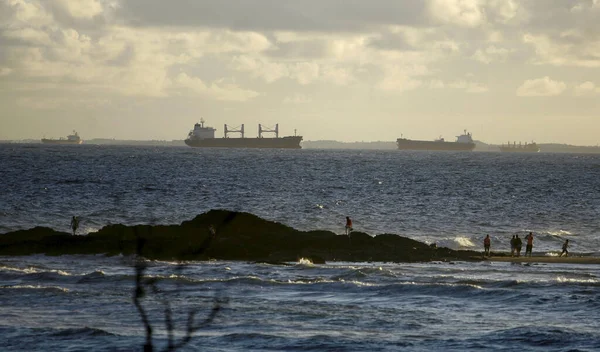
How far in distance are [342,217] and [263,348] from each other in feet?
158

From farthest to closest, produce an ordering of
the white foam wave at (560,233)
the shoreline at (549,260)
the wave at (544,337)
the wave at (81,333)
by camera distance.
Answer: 1. the white foam wave at (560,233)
2. the shoreline at (549,260)
3. the wave at (81,333)
4. the wave at (544,337)

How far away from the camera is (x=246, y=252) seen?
44.4m

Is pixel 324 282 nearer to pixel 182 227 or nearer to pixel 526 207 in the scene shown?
pixel 182 227

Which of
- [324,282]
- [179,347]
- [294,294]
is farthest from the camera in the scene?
[324,282]

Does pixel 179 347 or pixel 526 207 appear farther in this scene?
pixel 526 207

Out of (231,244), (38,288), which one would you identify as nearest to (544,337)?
(38,288)

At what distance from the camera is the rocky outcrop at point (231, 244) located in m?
44.0

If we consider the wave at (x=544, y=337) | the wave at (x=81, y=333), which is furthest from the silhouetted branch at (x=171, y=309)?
the wave at (x=544, y=337)

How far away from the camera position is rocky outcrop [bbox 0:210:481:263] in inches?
1732

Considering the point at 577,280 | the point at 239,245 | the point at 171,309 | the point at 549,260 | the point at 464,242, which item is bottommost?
the point at 464,242

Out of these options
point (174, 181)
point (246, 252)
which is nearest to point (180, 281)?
point (246, 252)

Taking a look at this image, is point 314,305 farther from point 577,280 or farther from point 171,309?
point 577,280

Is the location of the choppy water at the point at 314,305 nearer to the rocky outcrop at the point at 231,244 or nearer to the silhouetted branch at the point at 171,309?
the silhouetted branch at the point at 171,309

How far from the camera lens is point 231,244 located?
45.6 meters
